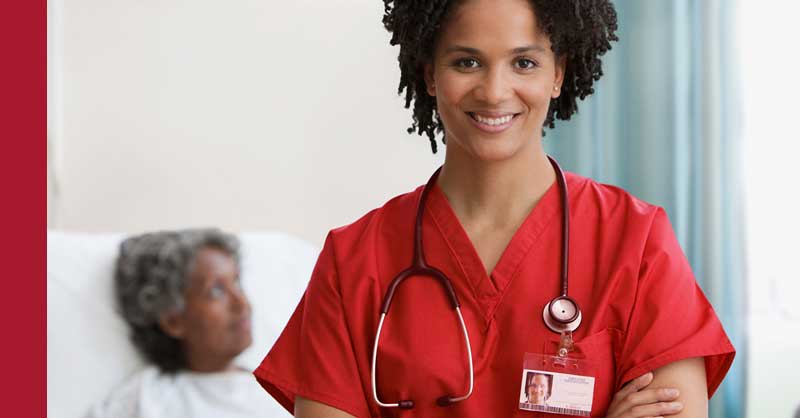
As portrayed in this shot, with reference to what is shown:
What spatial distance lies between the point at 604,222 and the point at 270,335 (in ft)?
4.20

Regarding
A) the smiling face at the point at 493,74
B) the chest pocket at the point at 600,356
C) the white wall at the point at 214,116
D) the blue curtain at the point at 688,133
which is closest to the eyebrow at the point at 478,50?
the smiling face at the point at 493,74

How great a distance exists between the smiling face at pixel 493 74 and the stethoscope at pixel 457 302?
0.14 meters

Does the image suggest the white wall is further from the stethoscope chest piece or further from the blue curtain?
the stethoscope chest piece

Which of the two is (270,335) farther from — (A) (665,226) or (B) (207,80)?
(A) (665,226)

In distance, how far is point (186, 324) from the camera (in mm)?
2367

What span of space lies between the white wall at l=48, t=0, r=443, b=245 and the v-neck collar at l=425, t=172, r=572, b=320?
5.27 ft

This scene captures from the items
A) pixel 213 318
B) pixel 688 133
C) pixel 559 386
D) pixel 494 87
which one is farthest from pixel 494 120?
pixel 688 133

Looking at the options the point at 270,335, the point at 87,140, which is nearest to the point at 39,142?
the point at 87,140

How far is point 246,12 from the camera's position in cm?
293

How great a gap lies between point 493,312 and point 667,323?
23cm

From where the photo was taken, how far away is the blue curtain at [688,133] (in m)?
2.48

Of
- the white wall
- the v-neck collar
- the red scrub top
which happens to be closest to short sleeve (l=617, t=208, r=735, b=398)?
the red scrub top

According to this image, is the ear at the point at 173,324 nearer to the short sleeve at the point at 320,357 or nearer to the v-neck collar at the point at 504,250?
the short sleeve at the point at 320,357

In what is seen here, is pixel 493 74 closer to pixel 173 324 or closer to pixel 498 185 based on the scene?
pixel 498 185
